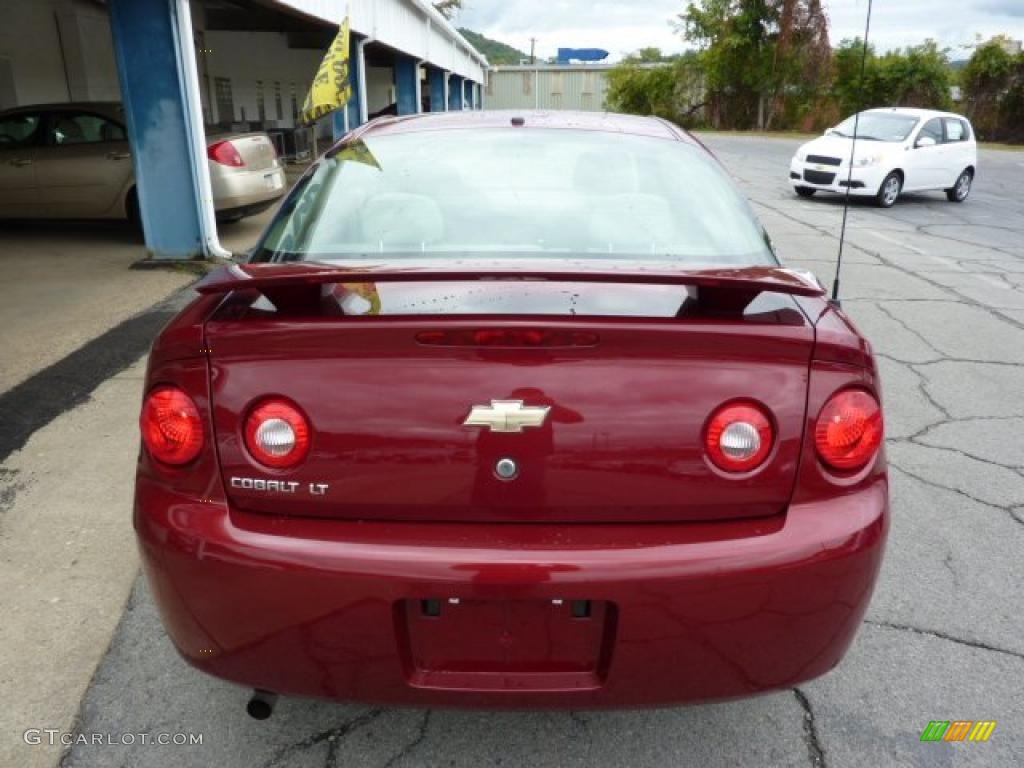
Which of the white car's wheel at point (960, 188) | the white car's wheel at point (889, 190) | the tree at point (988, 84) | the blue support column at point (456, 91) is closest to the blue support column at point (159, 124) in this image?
the white car's wheel at point (889, 190)

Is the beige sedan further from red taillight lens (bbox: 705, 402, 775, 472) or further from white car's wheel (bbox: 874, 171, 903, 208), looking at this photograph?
white car's wheel (bbox: 874, 171, 903, 208)

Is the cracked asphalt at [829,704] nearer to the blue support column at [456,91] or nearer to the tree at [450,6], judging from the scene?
the blue support column at [456,91]

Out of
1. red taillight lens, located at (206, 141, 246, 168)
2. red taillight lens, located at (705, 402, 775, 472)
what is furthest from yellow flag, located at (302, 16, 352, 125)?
red taillight lens, located at (705, 402, 775, 472)

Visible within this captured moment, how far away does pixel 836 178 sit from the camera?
13.5 m

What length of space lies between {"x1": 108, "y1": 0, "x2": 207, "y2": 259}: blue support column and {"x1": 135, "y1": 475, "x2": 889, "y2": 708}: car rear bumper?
6.93 m

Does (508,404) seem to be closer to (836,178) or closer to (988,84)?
(836,178)

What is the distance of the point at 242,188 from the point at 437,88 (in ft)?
64.3

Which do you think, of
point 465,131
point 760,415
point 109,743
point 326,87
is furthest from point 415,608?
point 326,87

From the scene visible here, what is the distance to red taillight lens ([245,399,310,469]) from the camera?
164 centimetres

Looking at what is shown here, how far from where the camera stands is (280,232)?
2.51 meters

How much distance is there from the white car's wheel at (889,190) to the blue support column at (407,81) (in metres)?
11.3

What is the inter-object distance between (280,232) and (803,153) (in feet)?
44.0

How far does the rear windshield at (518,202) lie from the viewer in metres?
2.29

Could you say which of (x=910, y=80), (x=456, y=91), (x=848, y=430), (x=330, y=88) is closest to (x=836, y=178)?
(x=330, y=88)
